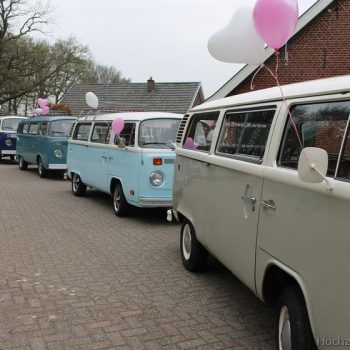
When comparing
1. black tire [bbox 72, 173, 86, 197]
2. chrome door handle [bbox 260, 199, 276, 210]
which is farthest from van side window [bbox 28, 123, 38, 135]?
chrome door handle [bbox 260, 199, 276, 210]

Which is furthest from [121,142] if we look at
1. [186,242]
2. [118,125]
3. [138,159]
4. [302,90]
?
[302,90]

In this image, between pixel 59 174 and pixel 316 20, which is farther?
pixel 59 174

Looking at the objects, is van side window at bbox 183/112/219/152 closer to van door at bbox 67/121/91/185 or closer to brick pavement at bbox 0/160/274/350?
brick pavement at bbox 0/160/274/350

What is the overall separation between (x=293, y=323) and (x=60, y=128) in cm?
1312

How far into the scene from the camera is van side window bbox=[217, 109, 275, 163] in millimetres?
3486

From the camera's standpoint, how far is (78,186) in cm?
1136

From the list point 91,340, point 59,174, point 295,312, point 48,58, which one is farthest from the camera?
point 48,58

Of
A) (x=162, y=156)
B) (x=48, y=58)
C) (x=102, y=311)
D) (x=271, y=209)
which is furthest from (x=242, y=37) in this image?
(x=48, y=58)

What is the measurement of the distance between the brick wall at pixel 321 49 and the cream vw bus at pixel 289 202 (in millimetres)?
10509

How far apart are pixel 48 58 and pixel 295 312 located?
121ft

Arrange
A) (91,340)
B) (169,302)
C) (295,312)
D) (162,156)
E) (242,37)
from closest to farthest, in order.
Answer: (295,312)
(91,340)
(242,37)
(169,302)
(162,156)

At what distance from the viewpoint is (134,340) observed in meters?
3.63

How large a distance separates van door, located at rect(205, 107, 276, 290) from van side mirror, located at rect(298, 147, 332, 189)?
0.88 meters

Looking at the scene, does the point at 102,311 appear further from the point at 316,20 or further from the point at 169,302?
the point at 316,20
